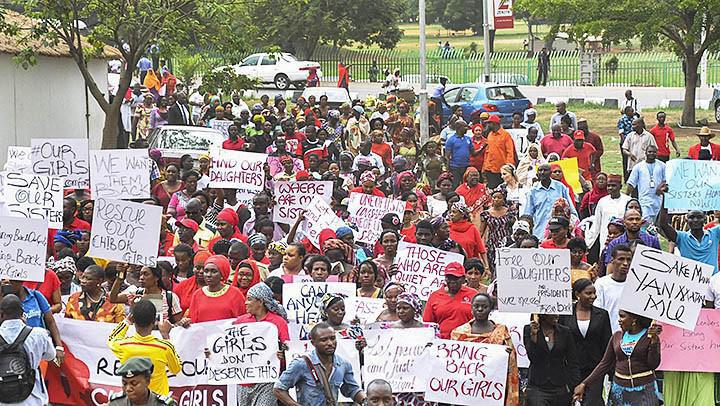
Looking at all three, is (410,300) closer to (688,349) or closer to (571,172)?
(688,349)

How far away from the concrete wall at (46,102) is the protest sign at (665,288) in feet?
52.7

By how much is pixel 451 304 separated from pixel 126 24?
13.0 m

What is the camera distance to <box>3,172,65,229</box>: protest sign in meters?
12.9

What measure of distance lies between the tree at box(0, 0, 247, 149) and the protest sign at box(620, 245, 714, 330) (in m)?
13.0

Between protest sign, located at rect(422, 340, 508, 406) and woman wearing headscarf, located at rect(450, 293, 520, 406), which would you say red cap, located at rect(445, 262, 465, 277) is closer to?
woman wearing headscarf, located at rect(450, 293, 520, 406)

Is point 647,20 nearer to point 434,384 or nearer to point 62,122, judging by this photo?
point 62,122

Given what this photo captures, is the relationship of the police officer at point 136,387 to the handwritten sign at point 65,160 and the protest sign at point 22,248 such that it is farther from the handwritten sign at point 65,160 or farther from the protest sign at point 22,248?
the handwritten sign at point 65,160

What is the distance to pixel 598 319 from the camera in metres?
9.96

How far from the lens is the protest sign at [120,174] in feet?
48.1

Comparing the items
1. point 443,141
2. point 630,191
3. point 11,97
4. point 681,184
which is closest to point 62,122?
point 11,97

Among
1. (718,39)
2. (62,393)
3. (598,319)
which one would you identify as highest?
(718,39)

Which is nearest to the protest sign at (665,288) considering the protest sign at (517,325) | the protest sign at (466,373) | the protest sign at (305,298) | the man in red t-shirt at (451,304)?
the protest sign at (466,373)

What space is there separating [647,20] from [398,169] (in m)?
Result: 15.8

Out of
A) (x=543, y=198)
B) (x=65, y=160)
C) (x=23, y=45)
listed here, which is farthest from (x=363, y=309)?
(x=23, y=45)
